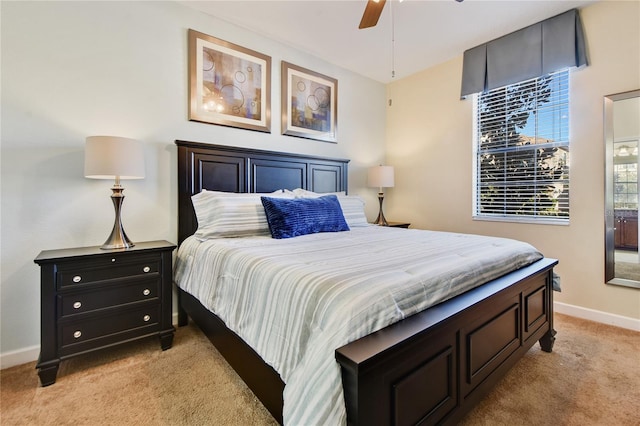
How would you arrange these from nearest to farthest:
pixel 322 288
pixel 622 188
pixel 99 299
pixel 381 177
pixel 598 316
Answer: pixel 322 288, pixel 99 299, pixel 622 188, pixel 598 316, pixel 381 177

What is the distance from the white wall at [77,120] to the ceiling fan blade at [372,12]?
1.51m

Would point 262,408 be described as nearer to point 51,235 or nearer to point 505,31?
point 51,235

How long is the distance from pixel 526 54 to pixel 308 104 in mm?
2298

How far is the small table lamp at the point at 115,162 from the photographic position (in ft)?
6.33

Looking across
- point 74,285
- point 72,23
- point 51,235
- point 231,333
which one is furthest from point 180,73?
point 231,333

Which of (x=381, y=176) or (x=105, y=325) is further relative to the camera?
(x=381, y=176)

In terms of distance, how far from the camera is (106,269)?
191cm

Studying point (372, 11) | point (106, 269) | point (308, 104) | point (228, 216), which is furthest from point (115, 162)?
point (308, 104)

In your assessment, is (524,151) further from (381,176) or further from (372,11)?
(372,11)

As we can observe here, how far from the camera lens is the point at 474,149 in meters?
3.45

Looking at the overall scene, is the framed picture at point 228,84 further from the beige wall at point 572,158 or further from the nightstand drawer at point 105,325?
the beige wall at point 572,158

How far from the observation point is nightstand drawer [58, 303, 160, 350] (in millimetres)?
1787

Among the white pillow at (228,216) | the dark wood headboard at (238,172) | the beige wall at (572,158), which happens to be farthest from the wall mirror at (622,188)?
the white pillow at (228,216)

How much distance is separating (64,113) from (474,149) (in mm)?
3934
